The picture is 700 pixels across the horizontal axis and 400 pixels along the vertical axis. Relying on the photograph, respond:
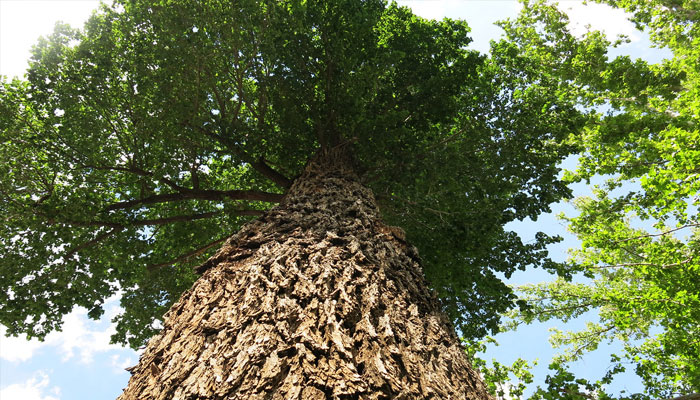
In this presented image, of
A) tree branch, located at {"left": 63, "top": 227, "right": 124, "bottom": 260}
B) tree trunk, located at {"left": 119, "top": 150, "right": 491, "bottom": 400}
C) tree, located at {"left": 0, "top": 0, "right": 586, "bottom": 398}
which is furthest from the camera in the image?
tree branch, located at {"left": 63, "top": 227, "right": 124, "bottom": 260}

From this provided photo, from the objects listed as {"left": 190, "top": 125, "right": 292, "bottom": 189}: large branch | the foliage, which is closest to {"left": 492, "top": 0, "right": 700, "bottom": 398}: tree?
the foliage

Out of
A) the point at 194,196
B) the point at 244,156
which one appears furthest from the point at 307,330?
the point at 194,196

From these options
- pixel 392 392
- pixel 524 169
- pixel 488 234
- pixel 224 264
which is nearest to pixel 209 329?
pixel 224 264

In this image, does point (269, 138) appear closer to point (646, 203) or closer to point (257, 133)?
point (257, 133)

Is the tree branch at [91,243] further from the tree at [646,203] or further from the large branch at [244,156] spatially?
the tree at [646,203]

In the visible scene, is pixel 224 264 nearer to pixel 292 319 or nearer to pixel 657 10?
Answer: pixel 292 319

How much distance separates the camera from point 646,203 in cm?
995

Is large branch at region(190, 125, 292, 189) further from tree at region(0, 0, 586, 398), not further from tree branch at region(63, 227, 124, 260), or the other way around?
tree branch at region(63, 227, 124, 260)

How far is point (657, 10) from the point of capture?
13.6 metres

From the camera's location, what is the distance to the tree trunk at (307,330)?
5.46 feet

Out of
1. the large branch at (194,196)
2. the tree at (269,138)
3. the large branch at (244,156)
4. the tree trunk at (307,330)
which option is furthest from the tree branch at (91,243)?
the tree trunk at (307,330)

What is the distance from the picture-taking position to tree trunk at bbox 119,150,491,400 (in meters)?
1.66

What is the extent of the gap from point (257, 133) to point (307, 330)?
5415 mm

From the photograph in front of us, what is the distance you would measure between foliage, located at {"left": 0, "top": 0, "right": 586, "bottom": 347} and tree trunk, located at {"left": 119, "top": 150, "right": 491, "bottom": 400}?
3583 mm
